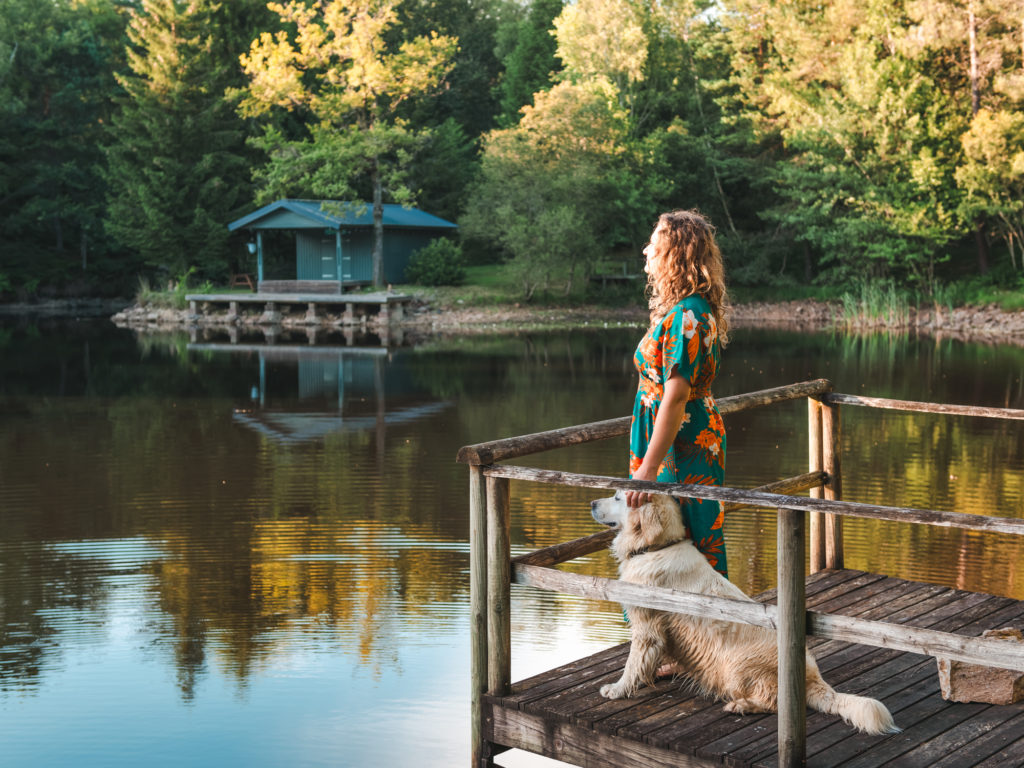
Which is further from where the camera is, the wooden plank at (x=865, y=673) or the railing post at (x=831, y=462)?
the railing post at (x=831, y=462)

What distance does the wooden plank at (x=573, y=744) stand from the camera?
4.13 m

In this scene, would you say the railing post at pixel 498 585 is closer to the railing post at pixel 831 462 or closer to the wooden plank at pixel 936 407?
the wooden plank at pixel 936 407

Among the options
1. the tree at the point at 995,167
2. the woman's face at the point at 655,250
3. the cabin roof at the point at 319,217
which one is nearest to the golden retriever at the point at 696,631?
the woman's face at the point at 655,250

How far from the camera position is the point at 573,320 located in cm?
3719

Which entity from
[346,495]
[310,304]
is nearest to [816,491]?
[346,495]

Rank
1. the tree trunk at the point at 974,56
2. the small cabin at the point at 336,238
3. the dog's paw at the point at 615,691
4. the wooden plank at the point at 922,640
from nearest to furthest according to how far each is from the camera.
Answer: the wooden plank at the point at 922,640
the dog's paw at the point at 615,691
the tree trunk at the point at 974,56
the small cabin at the point at 336,238

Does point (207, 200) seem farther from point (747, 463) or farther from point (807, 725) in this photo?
point (807, 725)

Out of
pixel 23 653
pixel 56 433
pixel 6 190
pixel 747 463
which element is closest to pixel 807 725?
pixel 23 653

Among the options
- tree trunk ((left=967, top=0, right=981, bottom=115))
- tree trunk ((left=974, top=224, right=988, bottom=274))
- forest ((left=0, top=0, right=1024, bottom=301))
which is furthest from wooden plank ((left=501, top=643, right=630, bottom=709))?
tree trunk ((left=974, top=224, right=988, bottom=274))

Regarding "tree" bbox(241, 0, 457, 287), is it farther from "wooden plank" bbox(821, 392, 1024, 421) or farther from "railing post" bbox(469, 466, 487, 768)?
"railing post" bbox(469, 466, 487, 768)

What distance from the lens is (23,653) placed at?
24.1 ft

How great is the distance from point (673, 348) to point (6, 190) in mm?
46843

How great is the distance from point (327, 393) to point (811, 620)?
56.7ft

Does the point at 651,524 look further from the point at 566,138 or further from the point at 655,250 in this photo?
the point at 566,138
